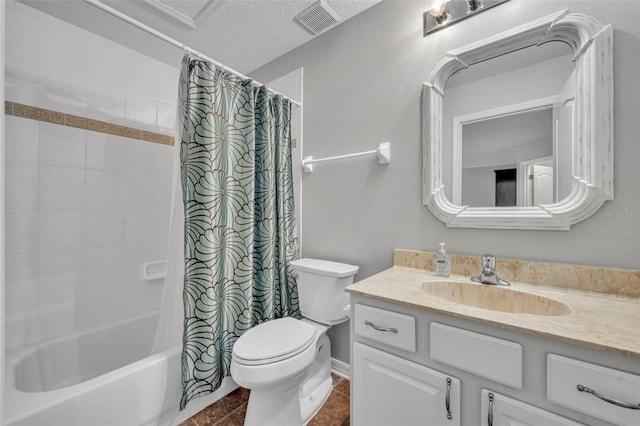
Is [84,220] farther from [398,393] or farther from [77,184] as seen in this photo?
[398,393]

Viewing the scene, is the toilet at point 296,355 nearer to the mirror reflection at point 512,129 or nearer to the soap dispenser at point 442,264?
the soap dispenser at point 442,264

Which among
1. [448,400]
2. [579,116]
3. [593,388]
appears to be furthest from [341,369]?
[579,116]

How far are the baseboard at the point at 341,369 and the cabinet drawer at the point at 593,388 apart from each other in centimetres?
125

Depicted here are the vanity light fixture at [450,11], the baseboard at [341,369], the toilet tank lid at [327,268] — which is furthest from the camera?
the baseboard at [341,369]

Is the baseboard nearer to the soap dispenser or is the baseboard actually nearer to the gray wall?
the gray wall

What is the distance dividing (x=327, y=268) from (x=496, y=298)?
86 centimetres

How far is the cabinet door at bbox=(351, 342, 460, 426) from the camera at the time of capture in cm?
88

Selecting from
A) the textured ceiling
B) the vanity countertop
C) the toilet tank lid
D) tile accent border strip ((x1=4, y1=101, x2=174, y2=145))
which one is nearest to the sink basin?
the vanity countertop

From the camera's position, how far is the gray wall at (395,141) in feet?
3.26

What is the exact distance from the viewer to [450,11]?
4.37 feet

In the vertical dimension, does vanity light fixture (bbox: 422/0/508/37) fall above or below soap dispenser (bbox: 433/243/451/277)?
above

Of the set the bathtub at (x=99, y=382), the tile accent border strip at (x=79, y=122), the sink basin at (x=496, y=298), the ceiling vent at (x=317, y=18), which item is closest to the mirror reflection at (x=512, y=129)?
the sink basin at (x=496, y=298)

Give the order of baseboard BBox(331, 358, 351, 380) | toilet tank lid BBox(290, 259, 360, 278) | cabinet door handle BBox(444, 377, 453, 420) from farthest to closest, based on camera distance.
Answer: baseboard BBox(331, 358, 351, 380) < toilet tank lid BBox(290, 259, 360, 278) < cabinet door handle BBox(444, 377, 453, 420)

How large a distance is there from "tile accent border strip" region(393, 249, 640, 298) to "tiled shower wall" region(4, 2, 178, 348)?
6.72ft
